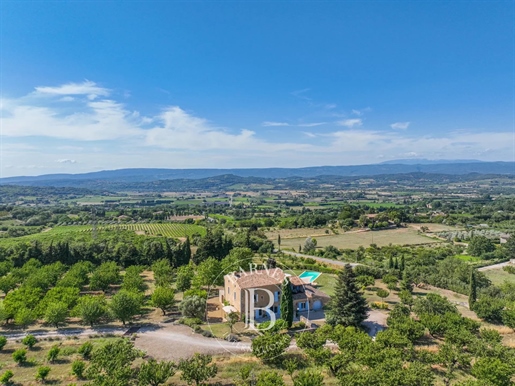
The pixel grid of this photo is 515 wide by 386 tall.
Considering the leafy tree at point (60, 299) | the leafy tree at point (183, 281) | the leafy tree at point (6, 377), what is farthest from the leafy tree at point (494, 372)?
the leafy tree at point (60, 299)

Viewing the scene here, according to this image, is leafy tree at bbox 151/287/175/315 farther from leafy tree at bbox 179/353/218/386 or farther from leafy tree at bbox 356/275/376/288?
leafy tree at bbox 356/275/376/288

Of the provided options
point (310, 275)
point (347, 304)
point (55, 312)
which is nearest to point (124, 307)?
point (55, 312)

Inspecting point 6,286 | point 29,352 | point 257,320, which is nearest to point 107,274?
point 6,286

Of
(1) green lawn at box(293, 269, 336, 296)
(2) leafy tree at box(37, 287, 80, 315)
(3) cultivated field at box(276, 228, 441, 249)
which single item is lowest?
(3) cultivated field at box(276, 228, 441, 249)

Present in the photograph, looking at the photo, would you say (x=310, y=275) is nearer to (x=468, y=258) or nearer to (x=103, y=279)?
(x=103, y=279)

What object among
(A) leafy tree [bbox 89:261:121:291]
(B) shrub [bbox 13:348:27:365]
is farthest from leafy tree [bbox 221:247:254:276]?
(B) shrub [bbox 13:348:27:365]

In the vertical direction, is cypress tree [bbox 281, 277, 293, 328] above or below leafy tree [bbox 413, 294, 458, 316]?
above
